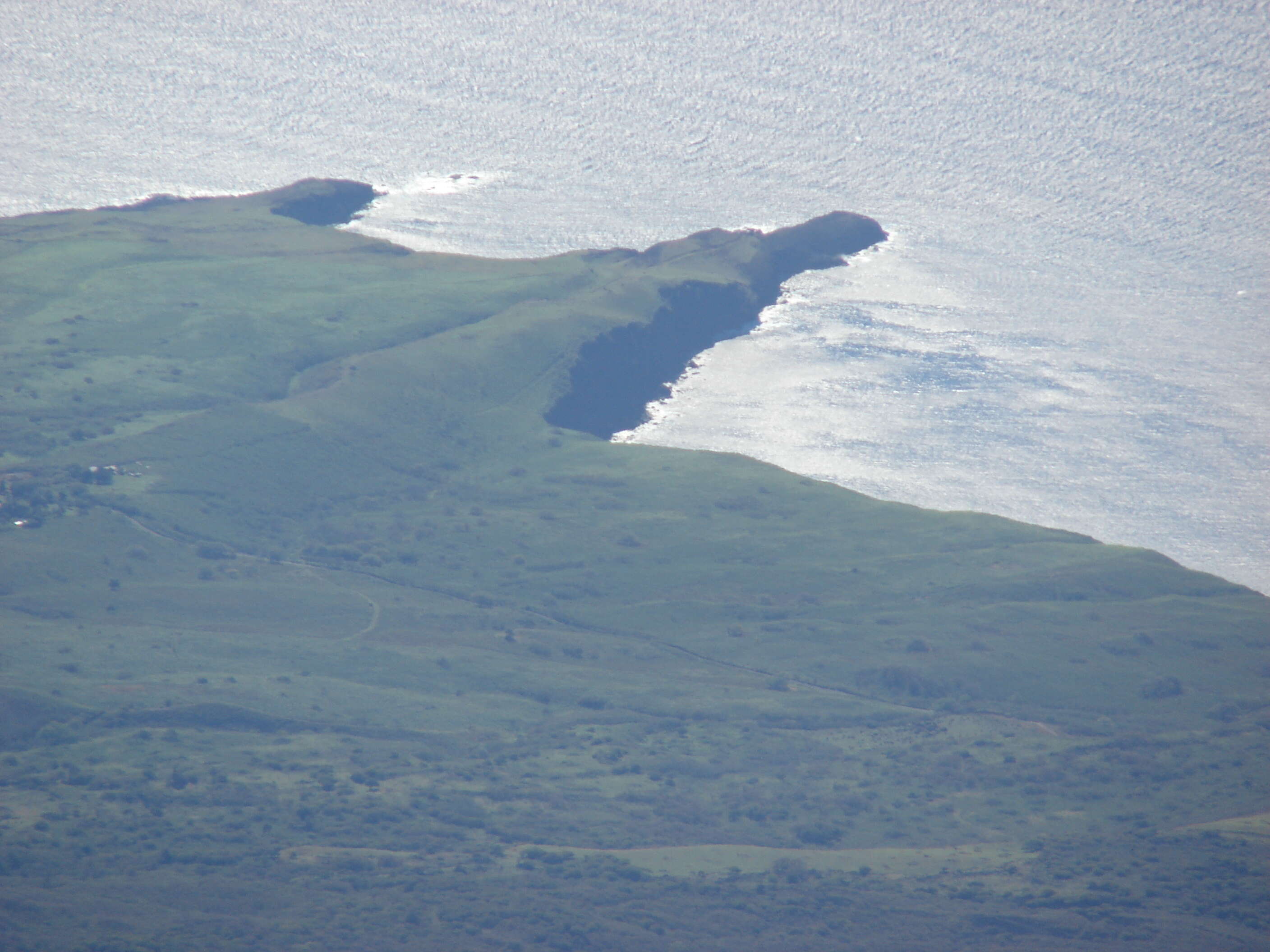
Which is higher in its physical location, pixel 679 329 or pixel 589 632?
pixel 679 329

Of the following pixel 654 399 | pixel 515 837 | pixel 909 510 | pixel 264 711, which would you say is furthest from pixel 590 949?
pixel 654 399

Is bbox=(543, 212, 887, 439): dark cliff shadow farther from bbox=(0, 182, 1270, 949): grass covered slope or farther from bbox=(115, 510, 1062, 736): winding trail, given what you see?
bbox=(115, 510, 1062, 736): winding trail

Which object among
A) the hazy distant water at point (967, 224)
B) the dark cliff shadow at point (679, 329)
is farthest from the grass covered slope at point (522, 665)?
the hazy distant water at point (967, 224)

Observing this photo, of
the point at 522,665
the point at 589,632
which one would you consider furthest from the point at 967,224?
the point at 522,665

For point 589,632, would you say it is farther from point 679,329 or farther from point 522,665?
point 679,329

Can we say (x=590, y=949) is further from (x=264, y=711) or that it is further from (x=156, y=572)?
(x=156, y=572)

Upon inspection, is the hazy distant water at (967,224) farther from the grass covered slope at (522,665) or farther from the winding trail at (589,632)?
the winding trail at (589,632)
